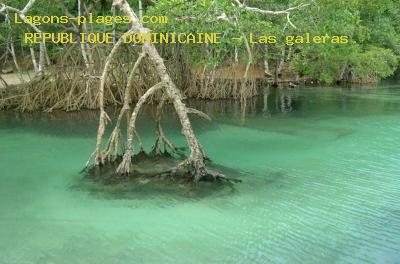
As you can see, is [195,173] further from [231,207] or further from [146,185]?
[231,207]

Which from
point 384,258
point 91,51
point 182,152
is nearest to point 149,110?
point 91,51

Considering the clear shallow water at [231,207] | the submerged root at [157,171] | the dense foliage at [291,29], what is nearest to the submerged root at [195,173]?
the submerged root at [157,171]

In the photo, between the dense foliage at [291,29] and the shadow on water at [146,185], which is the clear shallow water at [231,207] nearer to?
the shadow on water at [146,185]

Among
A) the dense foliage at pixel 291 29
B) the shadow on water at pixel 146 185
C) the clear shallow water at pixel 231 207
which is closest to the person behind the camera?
the clear shallow water at pixel 231 207

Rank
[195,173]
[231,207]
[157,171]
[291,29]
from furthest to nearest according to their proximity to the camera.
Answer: [291,29]
[157,171]
[195,173]
[231,207]

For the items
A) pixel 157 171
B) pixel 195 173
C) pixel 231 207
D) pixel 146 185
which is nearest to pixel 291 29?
A: pixel 157 171

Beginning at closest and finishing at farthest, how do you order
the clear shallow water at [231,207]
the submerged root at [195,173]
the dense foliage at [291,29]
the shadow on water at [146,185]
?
the clear shallow water at [231,207] → the shadow on water at [146,185] → the submerged root at [195,173] → the dense foliage at [291,29]

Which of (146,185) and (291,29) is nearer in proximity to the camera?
(146,185)

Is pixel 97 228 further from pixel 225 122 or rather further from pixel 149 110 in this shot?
pixel 149 110

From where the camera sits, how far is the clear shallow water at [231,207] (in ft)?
13.5

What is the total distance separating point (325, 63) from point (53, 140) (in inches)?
437

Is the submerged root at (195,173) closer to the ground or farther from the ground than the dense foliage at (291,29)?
closer to the ground

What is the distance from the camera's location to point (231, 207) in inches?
201

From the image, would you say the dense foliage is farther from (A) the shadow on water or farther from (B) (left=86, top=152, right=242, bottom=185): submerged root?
(A) the shadow on water
